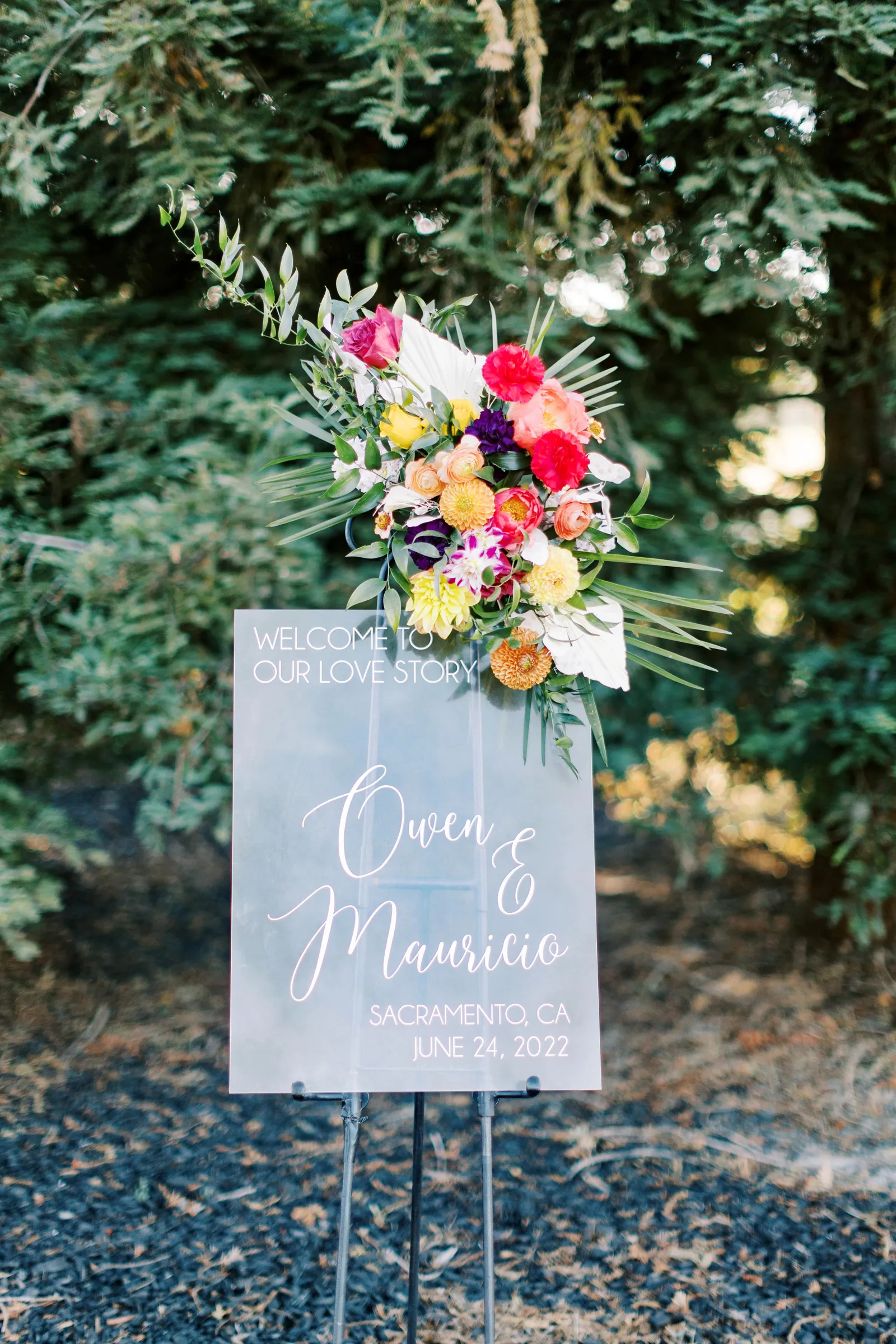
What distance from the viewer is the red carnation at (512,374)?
1.36m

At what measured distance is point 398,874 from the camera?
150 cm

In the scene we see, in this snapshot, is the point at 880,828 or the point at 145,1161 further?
the point at 880,828

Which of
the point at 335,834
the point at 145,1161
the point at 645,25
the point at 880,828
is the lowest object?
the point at 145,1161

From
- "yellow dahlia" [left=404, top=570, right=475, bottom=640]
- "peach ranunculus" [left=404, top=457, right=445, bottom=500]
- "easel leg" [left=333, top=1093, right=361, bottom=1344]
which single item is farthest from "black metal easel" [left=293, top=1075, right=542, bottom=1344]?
"peach ranunculus" [left=404, top=457, right=445, bottom=500]

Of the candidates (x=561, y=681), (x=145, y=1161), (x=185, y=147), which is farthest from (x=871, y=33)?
(x=145, y=1161)

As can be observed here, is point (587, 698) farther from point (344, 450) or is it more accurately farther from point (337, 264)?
point (337, 264)

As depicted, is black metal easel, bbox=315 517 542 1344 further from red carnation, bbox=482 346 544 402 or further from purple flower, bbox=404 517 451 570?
red carnation, bbox=482 346 544 402

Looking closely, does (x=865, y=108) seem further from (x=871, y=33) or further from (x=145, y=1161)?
(x=145, y=1161)

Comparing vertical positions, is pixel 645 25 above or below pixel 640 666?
above

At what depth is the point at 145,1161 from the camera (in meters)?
2.38

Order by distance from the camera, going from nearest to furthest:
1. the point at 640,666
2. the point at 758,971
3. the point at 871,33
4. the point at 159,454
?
the point at 871,33 → the point at 159,454 → the point at 640,666 → the point at 758,971

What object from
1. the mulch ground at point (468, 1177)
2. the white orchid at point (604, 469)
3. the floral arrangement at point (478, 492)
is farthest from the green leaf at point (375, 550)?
the mulch ground at point (468, 1177)

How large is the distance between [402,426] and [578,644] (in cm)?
46

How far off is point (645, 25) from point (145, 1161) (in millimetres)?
3297
